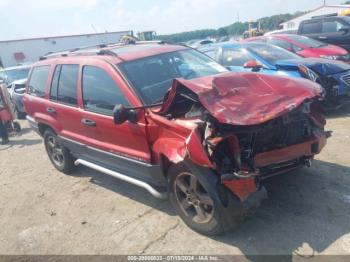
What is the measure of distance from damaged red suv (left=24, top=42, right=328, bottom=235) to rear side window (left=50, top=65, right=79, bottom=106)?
0.09ft

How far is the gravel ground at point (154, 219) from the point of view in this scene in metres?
3.46

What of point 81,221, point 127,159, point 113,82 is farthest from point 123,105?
point 81,221

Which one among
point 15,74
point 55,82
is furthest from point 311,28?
point 15,74

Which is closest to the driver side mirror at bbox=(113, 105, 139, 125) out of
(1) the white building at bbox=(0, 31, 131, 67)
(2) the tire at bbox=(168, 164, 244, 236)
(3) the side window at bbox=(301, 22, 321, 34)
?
(2) the tire at bbox=(168, 164, 244, 236)

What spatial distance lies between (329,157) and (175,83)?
2817mm

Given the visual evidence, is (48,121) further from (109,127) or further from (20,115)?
(20,115)

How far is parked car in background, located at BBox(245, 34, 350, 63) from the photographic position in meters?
9.37

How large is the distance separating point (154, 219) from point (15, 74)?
37.9 feet

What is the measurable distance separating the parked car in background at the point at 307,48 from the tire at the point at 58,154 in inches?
267

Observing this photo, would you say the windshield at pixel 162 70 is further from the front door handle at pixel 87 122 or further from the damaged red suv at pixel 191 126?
the front door handle at pixel 87 122

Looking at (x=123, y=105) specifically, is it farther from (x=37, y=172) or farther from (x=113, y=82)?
(x=37, y=172)

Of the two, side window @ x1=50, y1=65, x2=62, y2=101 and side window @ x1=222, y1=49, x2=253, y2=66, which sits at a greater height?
side window @ x1=50, y1=65, x2=62, y2=101

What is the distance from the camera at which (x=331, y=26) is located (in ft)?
41.2

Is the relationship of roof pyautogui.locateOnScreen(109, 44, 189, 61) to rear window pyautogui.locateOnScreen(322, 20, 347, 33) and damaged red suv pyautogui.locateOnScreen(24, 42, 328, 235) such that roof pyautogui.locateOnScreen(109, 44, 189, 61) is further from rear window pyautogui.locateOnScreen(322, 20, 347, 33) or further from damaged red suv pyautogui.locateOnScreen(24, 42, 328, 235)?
rear window pyautogui.locateOnScreen(322, 20, 347, 33)
